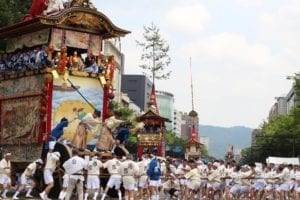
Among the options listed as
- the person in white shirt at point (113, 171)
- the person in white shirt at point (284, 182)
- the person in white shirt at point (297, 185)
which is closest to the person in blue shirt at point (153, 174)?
the person in white shirt at point (113, 171)

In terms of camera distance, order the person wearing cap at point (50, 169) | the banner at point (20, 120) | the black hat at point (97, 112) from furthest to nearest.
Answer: the black hat at point (97, 112)
the banner at point (20, 120)
the person wearing cap at point (50, 169)

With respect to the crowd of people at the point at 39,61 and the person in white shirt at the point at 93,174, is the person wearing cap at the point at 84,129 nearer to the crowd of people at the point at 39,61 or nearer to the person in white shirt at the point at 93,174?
the crowd of people at the point at 39,61

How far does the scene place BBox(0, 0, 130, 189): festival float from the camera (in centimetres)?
2225

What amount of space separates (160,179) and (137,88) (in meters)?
106

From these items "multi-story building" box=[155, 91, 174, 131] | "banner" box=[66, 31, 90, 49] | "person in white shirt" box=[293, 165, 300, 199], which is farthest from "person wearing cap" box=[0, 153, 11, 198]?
"multi-story building" box=[155, 91, 174, 131]

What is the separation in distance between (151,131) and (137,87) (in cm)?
8544

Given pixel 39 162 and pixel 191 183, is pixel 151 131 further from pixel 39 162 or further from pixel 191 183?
pixel 39 162

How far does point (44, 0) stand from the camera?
2428cm

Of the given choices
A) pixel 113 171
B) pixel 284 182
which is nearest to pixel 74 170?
pixel 113 171

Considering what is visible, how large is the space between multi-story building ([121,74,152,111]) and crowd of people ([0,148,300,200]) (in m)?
99.5

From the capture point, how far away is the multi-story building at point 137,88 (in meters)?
127

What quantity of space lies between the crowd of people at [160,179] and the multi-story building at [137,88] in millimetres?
99456

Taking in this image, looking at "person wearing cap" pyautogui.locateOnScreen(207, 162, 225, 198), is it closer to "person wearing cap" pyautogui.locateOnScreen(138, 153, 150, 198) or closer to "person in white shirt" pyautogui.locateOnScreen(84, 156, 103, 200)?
"person wearing cap" pyautogui.locateOnScreen(138, 153, 150, 198)

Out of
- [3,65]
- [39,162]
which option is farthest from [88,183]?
[3,65]
